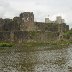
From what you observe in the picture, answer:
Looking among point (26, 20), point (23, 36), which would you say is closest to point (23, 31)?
point (23, 36)

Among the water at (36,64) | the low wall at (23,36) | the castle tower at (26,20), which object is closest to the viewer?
the water at (36,64)

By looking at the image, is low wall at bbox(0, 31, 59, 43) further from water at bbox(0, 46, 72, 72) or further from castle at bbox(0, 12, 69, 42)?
water at bbox(0, 46, 72, 72)

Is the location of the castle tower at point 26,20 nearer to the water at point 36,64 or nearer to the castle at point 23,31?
the castle at point 23,31

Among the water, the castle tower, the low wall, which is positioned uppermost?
the castle tower

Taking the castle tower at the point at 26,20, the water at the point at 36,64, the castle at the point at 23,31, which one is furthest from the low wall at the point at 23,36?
the water at the point at 36,64

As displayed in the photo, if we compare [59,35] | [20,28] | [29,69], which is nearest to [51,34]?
[59,35]

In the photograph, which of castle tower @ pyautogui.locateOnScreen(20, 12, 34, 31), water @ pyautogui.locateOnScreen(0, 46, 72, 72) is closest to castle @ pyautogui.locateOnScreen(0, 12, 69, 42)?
castle tower @ pyautogui.locateOnScreen(20, 12, 34, 31)

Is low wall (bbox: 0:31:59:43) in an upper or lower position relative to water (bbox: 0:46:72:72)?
upper

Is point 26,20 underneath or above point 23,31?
above

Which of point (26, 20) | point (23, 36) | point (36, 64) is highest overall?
point (26, 20)

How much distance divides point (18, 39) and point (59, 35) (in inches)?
533

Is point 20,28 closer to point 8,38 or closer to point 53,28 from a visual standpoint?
point 8,38

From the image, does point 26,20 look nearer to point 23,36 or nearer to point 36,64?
point 23,36

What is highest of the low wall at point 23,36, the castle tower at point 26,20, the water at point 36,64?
the castle tower at point 26,20
